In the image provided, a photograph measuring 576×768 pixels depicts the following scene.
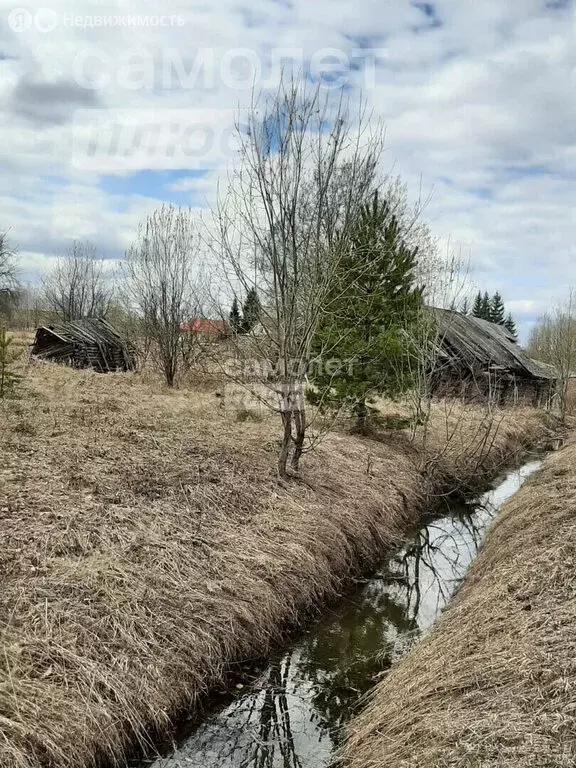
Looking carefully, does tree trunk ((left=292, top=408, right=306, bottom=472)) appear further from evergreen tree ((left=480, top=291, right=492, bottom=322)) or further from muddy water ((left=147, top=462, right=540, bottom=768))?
evergreen tree ((left=480, top=291, right=492, bottom=322))

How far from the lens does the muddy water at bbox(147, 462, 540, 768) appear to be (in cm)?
507

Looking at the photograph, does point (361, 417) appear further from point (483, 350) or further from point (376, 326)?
point (483, 350)

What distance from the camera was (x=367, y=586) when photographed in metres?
8.73

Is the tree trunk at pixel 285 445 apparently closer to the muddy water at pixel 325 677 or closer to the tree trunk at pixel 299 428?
the tree trunk at pixel 299 428

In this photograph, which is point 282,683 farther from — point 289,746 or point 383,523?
point 383,523

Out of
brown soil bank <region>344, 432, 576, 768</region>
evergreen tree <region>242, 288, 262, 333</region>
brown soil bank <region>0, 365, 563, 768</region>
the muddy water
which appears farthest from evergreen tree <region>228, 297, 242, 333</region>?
brown soil bank <region>344, 432, 576, 768</region>

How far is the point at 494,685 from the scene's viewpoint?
421cm

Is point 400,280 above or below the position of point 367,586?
above

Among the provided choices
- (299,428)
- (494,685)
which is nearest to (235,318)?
(299,428)

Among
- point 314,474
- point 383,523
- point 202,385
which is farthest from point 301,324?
point 202,385

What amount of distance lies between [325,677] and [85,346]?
19.8m

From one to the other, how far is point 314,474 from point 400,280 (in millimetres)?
5873

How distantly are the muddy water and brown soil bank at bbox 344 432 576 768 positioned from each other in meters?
0.55

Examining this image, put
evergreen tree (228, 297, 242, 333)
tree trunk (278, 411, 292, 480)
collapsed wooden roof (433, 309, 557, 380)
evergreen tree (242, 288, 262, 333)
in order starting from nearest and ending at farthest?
1. evergreen tree (242, 288, 262, 333)
2. tree trunk (278, 411, 292, 480)
3. evergreen tree (228, 297, 242, 333)
4. collapsed wooden roof (433, 309, 557, 380)
